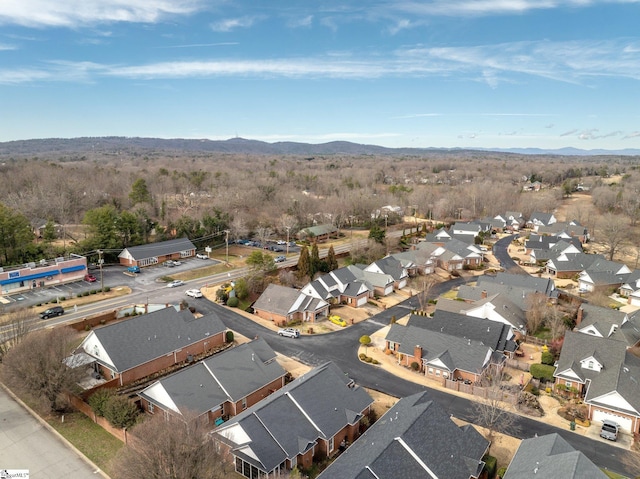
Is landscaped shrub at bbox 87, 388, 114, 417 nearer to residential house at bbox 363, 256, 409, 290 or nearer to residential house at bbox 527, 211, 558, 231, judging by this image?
residential house at bbox 363, 256, 409, 290

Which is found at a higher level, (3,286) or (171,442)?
(171,442)

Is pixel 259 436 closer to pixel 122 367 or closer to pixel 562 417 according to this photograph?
pixel 122 367

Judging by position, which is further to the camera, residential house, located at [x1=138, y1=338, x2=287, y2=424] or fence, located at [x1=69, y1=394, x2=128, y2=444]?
residential house, located at [x1=138, y1=338, x2=287, y2=424]

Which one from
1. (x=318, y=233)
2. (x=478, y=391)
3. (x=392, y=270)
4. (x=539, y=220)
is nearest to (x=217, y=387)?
(x=478, y=391)

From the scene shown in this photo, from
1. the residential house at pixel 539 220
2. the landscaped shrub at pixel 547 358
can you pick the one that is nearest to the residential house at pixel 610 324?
the landscaped shrub at pixel 547 358

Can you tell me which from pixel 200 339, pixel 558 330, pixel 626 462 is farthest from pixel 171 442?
pixel 558 330

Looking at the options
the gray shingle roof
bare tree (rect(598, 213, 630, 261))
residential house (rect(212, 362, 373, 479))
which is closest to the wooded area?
bare tree (rect(598, 213, 630, 261))

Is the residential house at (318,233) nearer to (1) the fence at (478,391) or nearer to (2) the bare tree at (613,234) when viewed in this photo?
(2) the bare tree at (613,234)
